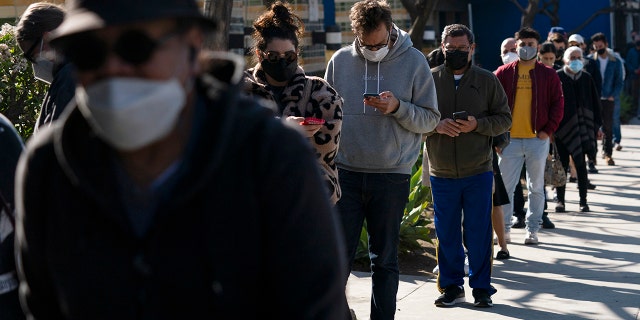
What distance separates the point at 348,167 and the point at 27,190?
4192mm

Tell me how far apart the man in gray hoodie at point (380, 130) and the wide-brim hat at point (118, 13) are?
410cm

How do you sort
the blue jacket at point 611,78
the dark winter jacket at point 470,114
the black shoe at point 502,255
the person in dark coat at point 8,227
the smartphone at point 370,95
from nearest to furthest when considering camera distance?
the person in dark coat at point 8,227, the smartphone at point 370,95, the dark winter jacket at point 470,114, the black shoe at point 502,255, the blue jacket at point 611,78

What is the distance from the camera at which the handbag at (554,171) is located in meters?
11.2

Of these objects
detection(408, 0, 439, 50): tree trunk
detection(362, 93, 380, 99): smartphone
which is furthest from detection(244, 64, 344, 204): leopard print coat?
detection(408, 0, 439, 50): tree trunk

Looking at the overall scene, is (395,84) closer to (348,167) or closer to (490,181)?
(348,167)

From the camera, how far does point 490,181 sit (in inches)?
303

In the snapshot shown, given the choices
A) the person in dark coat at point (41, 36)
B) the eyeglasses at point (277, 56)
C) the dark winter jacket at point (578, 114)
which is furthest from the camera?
the dark winter jacket at point (578, 114)

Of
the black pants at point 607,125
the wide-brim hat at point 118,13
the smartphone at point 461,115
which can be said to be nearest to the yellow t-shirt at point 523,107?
the smartphone at point 461,115

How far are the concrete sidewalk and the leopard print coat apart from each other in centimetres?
200

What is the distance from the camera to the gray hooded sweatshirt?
646 cm

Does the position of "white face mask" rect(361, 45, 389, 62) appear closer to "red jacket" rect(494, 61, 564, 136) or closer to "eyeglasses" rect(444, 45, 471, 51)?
"eyeglasses" rect(444, 45, 471, 51)

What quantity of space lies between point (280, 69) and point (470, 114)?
97.6 inches

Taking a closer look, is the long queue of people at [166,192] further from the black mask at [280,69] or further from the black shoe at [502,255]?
the black shoe at [502,255]

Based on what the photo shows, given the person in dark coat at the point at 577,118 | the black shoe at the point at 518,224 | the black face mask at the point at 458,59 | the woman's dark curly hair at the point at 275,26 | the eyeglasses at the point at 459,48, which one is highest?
the woman's dark curly hair at the point at 275,26
